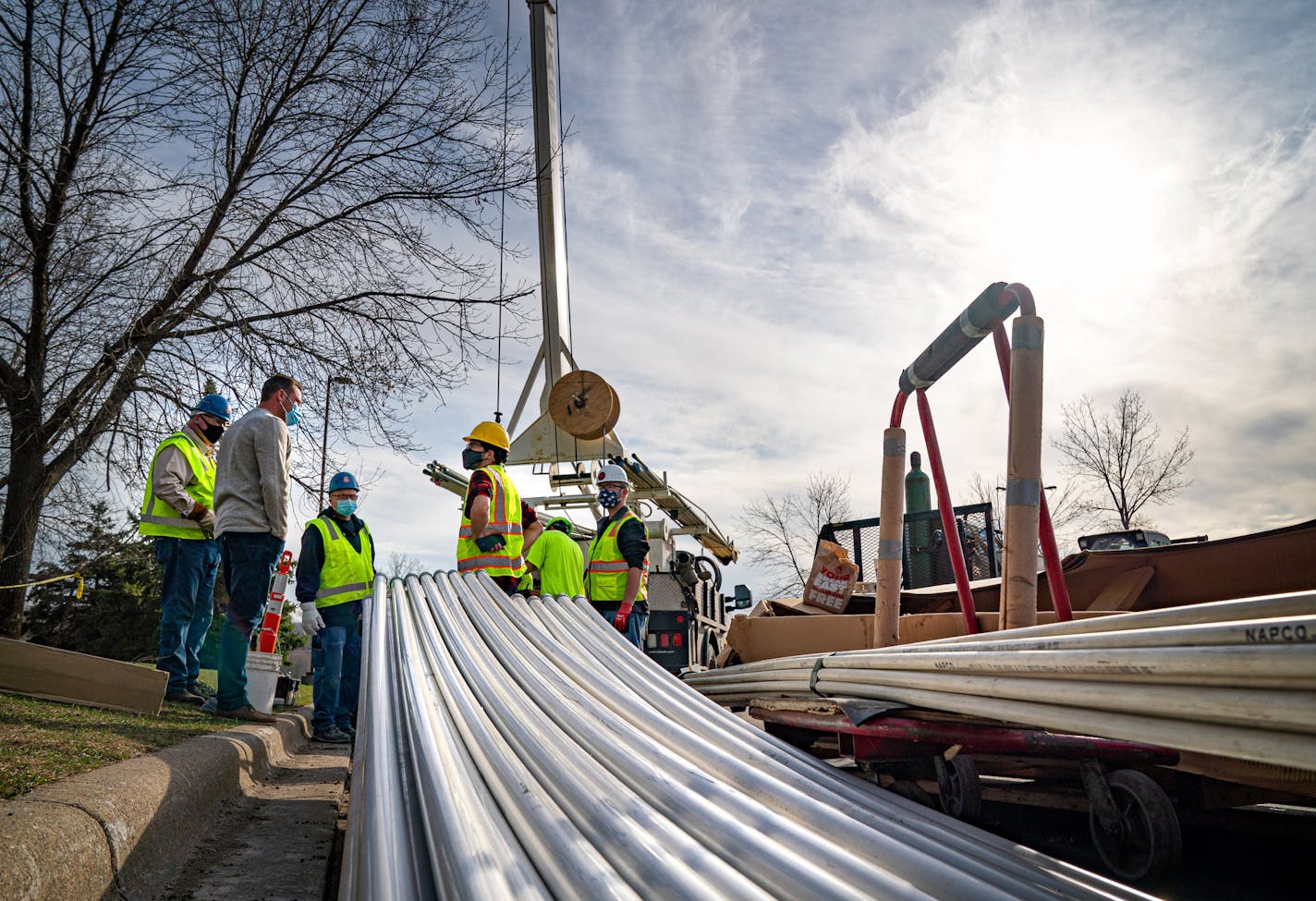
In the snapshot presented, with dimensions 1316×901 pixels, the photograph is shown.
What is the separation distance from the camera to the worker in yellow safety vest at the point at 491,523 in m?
5.12

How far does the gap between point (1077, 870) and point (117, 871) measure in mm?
2292

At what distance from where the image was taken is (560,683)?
2.73 meters

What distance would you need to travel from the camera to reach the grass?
254 cm

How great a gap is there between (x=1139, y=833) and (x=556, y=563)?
5.04 m

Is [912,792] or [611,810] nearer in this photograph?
[611,810]

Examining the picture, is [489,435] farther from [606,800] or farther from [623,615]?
[606,800]

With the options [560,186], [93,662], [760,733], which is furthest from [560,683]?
[560,186]

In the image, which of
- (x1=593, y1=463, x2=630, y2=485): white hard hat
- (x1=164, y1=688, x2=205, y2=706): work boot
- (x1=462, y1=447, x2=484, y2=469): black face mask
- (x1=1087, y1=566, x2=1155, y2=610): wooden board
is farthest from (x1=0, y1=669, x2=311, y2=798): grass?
(x1=1087, y1=566, x2=1155, y2=610): wooden board

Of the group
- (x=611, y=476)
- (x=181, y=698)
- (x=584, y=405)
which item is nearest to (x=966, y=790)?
(x=611, y=476)

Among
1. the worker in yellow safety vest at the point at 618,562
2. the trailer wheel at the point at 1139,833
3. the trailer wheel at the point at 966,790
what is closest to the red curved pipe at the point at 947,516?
the trailer wheel at the point at 966,790

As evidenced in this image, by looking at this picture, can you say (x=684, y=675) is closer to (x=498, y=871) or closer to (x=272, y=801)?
(x=272, y=801)

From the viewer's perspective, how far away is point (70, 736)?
3180 millimetres

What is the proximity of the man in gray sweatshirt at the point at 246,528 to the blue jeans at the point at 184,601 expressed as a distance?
0.32 meters

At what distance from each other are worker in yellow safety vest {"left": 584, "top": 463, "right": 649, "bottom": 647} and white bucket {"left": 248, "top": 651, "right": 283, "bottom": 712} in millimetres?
2441
